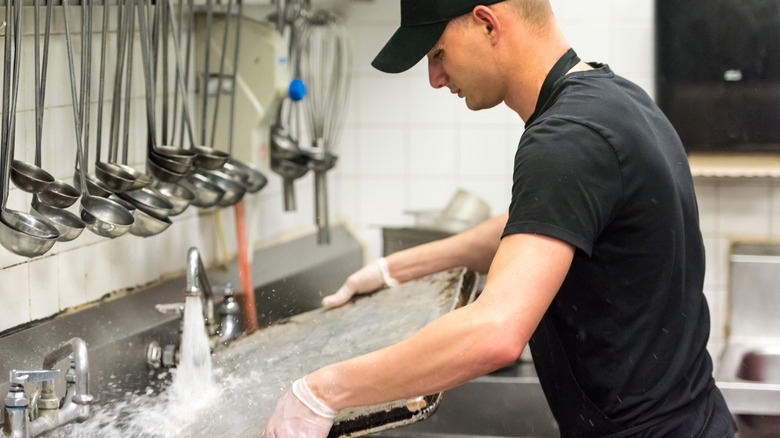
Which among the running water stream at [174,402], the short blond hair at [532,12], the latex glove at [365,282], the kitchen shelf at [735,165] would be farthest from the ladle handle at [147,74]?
the kitchen shelf at [735,165]

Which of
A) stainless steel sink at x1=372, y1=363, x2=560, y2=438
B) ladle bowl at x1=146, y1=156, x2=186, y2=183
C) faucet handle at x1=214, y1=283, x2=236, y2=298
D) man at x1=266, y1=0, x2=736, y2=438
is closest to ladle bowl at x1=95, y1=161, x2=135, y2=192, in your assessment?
ladle bowl at x1=146, y1=156, x2=186, y2=183

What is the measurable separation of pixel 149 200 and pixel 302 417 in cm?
65

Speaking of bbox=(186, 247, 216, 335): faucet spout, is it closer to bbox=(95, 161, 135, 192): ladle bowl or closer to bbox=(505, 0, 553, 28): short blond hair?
bbox=(95, 161, 135, 192): ladle bowl

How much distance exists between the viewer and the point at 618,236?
1187 mm

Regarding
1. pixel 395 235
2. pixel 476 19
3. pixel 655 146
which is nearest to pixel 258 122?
pixel 395 235

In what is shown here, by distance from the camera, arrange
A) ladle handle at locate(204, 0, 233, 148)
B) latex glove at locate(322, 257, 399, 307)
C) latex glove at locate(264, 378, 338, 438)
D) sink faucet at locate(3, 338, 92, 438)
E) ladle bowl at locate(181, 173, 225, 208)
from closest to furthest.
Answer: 1. latex glove at locate(264, 378, 338, 438)
2. sink faucet at locate(3, 338, 92, 438)
3. latex glove at locate(322, 257, 399, 307)
4. ladle bowl at locate(181, 173, 225, 208)
5. ladle handle at locate(204, 0, 233, 148)

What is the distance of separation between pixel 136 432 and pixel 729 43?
6.78ft

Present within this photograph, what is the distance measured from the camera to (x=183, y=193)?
1.78m

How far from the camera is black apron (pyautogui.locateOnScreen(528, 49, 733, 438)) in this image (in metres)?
1.27

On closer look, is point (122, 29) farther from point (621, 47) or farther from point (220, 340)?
point (621, 47)

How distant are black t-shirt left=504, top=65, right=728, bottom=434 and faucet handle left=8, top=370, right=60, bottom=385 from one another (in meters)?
0.71

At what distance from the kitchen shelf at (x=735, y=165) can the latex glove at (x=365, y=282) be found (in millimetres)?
1288

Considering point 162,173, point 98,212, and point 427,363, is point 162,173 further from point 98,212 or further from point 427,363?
point 427,363

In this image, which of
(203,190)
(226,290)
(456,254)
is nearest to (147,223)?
A: (203,190)
